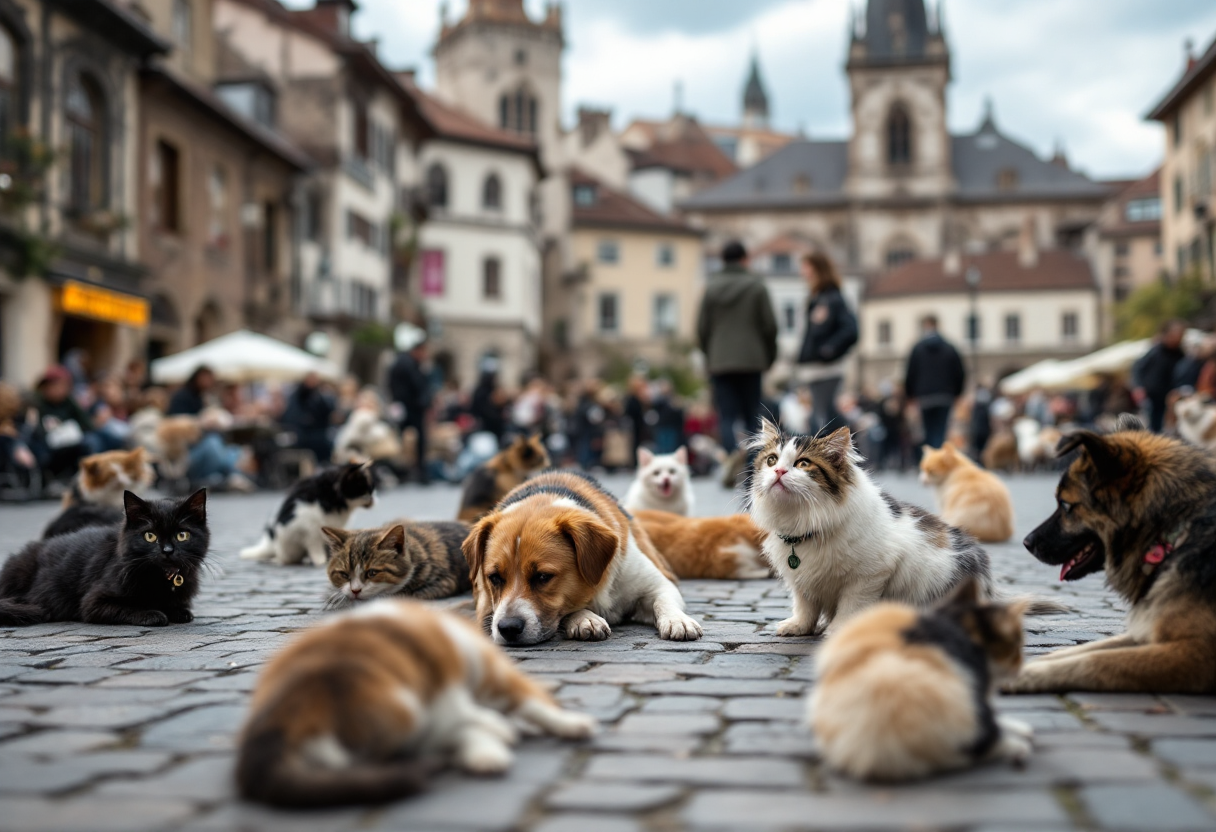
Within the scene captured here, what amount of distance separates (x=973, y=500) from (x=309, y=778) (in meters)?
8.14

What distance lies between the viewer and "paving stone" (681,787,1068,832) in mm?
2785

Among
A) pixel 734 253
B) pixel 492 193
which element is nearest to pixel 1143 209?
pixel 492 193

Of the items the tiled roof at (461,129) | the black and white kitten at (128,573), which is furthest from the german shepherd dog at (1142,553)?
the tiled roof at (461,129)

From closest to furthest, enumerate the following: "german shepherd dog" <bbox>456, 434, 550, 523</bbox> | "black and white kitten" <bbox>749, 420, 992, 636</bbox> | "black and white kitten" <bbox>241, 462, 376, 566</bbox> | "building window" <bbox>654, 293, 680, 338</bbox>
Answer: "black and white kitten" <bbox>749, 420, 992, 636</bbox>
"black and white kitten" <bbox>241, 462, 376, 566</bbox>
"german shepherd dog" <bbox>456, 434, 550, 523</bbox>
"building window" <bbox>654, 293, 680, 338</bbox>

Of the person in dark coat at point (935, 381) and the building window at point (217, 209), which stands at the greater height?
the building window at point (217, 209)

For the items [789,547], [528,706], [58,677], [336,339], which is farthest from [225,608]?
[336,339]

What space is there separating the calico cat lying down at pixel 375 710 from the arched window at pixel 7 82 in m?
23.7

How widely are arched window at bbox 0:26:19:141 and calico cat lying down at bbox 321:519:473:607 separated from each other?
20117 millimetres

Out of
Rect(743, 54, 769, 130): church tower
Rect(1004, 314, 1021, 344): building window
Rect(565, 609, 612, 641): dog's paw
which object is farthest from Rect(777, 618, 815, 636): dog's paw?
Rect(743, 54, 769, 130): church tower

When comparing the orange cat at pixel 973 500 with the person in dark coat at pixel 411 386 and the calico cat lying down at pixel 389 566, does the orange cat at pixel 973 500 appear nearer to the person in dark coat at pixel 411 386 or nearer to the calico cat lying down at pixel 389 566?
the calico cat lying down at pixel 389 566

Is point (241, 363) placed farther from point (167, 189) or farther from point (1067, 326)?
point (1067, 326)

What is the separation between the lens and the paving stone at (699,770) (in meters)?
3.17

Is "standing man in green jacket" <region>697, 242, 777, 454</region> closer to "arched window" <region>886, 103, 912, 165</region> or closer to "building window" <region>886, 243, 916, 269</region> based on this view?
"building window" <region>886, 243, 916, 269</region>

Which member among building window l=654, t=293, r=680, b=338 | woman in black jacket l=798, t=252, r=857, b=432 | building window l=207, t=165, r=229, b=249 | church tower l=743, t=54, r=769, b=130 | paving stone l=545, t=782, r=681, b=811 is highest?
church tower l=743, t=54, r=769, b=130
